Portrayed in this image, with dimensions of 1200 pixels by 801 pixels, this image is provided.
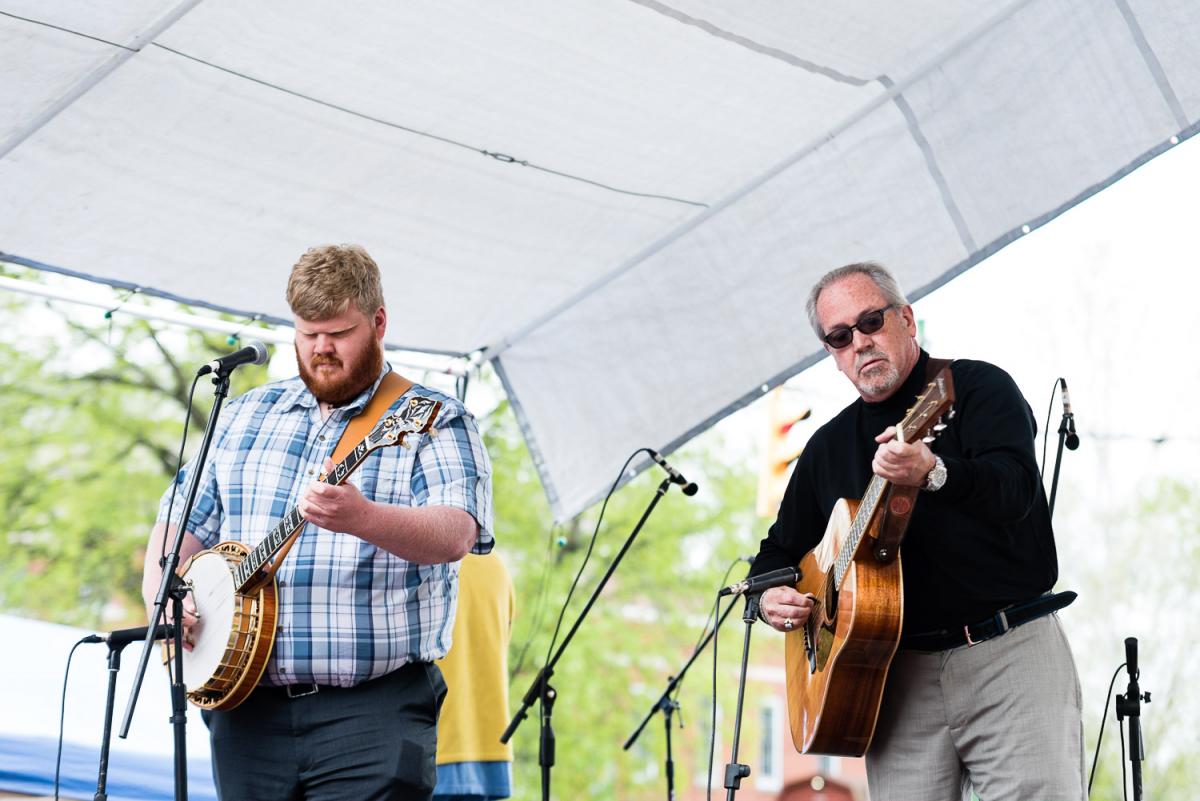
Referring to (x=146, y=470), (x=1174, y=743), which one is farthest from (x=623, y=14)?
(x=1174, y=743)

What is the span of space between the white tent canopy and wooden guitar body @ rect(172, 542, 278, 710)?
1616 mm

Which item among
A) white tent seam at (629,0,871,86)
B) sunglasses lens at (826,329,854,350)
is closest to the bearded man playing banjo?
sunglasses lens at (826,329,854,350)

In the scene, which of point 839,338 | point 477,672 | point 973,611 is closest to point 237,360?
point 839,338

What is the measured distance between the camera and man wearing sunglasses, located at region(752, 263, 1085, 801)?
2.76 meters

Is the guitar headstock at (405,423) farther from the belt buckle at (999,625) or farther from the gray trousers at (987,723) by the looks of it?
the belt buckle at (999,625)

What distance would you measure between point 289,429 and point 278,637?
585 millimetres

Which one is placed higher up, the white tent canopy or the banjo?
the white tent canopy

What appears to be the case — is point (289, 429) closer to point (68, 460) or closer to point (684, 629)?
point (68, 460)

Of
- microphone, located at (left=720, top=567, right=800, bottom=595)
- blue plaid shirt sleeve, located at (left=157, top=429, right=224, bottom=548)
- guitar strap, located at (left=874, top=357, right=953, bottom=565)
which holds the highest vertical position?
blue plaid shirt sleeve, located at (left=157, top=429, right=224, bottom=548)

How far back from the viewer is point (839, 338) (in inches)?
131

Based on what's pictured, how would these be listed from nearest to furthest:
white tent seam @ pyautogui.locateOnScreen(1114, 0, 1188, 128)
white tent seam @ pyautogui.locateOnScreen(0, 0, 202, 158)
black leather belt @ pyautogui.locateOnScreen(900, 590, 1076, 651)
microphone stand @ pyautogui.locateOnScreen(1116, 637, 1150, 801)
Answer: black leather belt @ pyautogui.locateOnScreen(900, 590, 1076, 651)
microphone stand @ pyautogui.locateOnScreen(1116, 637, 1150, 801)
white tent seam @ pyautogui.locateOnScreen(0, 0, 202, 158)
white tent seam @ pyautogui.locateOnScreen(1114, 0, 1188, 128)

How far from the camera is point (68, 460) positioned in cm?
1511

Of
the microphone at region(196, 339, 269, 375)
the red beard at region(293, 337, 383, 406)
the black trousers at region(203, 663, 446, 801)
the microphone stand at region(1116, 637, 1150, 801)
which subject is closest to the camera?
the black trousers at region(203, 663, 446, 801)

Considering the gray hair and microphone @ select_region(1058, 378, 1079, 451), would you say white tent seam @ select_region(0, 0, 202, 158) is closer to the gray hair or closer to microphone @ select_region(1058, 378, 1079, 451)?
the gray hair
